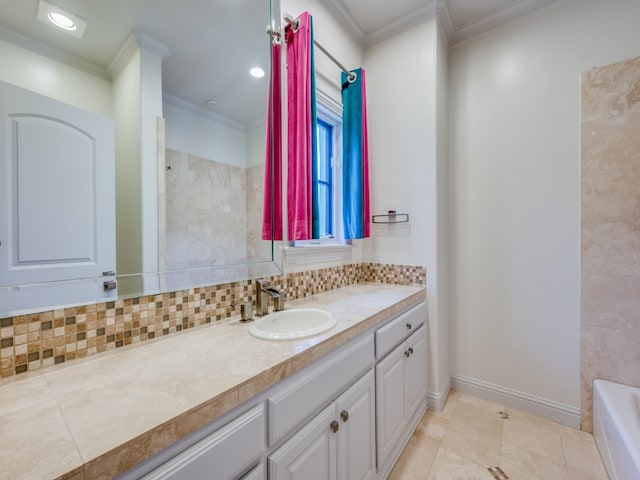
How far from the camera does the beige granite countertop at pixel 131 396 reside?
47 cm

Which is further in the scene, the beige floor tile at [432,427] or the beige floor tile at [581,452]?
the beige floor tile at [432,427]

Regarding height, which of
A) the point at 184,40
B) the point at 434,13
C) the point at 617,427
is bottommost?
the point at 617,427

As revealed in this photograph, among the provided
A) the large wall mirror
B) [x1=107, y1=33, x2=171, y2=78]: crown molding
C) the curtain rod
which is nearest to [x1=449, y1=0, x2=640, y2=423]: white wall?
the curtain rod

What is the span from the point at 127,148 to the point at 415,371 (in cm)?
182

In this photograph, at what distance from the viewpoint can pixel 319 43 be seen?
5.97 ft

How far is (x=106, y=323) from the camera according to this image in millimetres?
884

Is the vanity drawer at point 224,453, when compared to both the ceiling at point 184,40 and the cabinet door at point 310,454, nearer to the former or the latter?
the cabinet door at point 310,454

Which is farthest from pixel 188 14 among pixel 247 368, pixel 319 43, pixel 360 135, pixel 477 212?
pixel 477 212

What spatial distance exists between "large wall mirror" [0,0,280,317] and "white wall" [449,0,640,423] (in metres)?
1.60

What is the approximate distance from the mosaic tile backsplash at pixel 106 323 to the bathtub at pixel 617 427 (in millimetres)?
1670

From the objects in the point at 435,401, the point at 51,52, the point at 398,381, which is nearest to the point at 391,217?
the point at 398,381

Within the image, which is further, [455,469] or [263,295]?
[455,469]

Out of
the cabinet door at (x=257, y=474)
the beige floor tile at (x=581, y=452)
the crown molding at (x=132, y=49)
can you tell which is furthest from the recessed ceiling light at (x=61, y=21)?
the beige floor tile at (x=581, y=452)

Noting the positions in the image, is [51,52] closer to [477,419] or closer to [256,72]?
[256,72]
